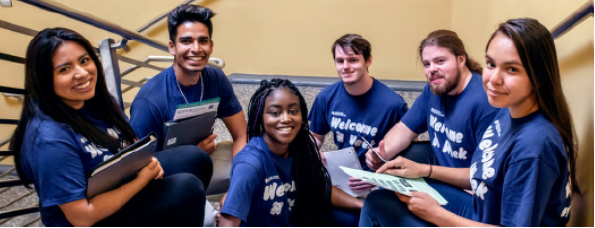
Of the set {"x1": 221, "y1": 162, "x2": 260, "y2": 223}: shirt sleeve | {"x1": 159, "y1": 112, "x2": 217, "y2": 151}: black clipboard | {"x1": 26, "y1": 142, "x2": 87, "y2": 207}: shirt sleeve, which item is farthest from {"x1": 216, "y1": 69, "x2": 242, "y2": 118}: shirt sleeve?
{"x1": 26, "y1": 142, "x2": 87, "y2": 207}: shirt sleeve

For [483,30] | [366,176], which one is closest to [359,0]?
[483,30]

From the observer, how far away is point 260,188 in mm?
1407

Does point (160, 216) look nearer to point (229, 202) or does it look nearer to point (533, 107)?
point (229, 202)

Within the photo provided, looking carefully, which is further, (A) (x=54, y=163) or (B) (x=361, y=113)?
(B) (x=361, y=113)

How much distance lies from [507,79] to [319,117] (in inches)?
41.6

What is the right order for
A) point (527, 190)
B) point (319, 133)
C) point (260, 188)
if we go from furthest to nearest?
point (319, 133)
point (260, 188)
point (527, 190)

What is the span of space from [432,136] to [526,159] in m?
0.69

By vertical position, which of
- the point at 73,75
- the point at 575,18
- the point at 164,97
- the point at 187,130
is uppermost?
the point at 575,18

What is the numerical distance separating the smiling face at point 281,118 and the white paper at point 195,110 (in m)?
0.39

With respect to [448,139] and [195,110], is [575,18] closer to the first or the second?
[448,139]

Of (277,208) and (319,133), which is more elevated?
(319,133)

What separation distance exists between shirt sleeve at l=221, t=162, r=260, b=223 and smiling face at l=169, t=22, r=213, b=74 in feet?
2.00

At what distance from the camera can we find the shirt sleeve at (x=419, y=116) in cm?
172

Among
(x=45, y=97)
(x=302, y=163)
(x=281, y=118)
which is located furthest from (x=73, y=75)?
(x=302, y=163)
